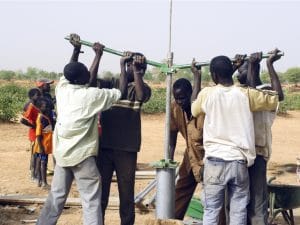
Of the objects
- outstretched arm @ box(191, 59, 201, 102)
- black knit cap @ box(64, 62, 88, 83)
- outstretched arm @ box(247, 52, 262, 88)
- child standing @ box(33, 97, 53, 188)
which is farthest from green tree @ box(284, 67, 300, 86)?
black knit cap @ box(64, 62, 88, 83)

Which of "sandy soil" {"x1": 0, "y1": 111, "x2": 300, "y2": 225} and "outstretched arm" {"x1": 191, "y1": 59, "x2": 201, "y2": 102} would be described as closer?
"outstretched arm" {"x1": 191, "y1": 59, "x2": 201, "y2": 102}

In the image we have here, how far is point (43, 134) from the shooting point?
25.7 ft

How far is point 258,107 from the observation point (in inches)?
170

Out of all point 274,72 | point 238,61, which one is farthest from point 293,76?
point 238,61

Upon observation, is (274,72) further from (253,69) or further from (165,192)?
(165,192)

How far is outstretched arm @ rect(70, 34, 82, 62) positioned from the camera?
4812 millimetres

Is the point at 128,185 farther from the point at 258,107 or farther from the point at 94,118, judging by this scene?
the point at 258,107

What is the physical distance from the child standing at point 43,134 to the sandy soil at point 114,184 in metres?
0.37

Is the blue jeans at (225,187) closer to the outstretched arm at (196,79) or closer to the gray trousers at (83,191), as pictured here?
the outstretched arm at (196,79)

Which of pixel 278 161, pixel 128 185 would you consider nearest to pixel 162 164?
pixel 128 185

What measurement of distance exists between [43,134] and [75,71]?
11.0 feet

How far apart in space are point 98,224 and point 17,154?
23.8 ft

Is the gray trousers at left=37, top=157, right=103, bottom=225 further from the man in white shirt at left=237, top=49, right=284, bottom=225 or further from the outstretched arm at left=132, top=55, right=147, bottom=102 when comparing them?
the man in white shirt at left=237, top=49, right=284, bottom=225

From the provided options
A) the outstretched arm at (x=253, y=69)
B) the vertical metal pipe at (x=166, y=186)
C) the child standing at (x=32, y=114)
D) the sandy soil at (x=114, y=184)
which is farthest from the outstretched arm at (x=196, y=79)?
A: the child standing at (x=32, y=114)
